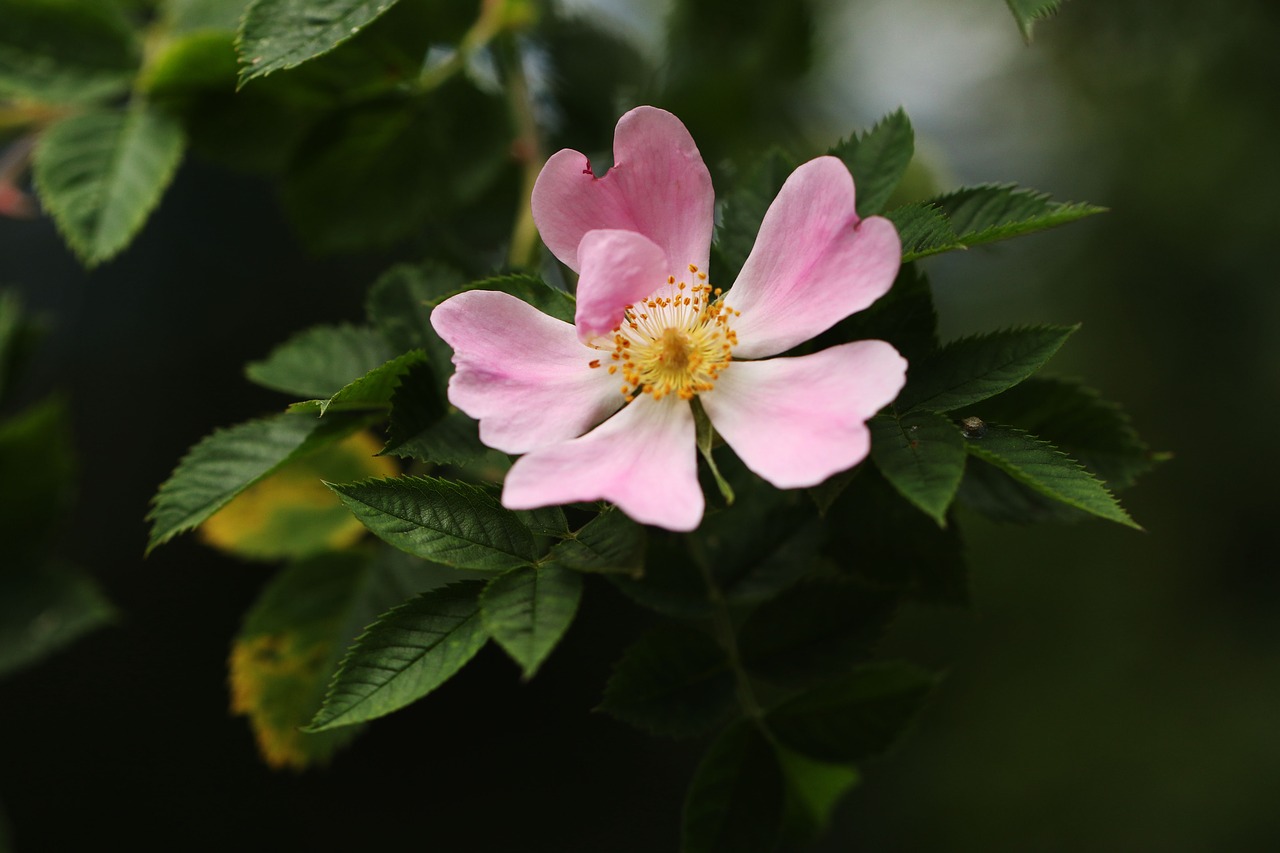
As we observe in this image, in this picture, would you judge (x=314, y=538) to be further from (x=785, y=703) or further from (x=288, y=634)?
(x=785, y=703)

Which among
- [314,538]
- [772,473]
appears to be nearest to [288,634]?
[314,538]

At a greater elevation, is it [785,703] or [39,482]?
[39,482]

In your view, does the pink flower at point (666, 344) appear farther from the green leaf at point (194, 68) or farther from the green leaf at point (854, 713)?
the green leaf at point (194, 68)

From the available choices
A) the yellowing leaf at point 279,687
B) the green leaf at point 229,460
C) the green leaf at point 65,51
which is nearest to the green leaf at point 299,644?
the yellowing leaf at point 279,687

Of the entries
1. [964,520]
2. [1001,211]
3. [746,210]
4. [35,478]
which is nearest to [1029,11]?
[1001,211]

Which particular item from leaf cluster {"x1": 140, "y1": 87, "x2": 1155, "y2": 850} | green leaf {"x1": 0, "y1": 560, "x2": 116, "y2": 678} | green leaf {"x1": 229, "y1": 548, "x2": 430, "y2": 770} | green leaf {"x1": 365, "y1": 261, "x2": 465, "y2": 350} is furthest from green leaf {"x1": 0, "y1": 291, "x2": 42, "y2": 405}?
green leaf {"x1": 365, "y1": 261, "x2": 465, "y2": 350}
